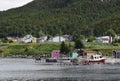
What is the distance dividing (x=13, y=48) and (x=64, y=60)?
6681 cm

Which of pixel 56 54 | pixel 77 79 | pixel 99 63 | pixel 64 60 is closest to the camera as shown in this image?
pixel 77 79

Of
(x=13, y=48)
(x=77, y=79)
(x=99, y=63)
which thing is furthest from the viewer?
(x=13, y=48)

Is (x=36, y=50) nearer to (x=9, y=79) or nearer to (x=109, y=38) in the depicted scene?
(x=109, y=38)

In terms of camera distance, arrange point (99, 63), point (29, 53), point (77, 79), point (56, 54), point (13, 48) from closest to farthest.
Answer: point (77, 79) → point (99, 63) → point (56, 54) → point (29, 53) → point (13, 48)

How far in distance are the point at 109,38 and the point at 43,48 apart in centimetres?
2561

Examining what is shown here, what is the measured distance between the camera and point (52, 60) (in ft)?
464

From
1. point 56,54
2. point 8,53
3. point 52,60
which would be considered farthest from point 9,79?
point 8,53

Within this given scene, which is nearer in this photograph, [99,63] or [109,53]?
[99,63]

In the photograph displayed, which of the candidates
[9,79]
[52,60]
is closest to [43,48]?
[52,60]

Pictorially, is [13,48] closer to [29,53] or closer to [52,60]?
[29,53]

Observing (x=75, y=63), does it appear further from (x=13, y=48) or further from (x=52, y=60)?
(x=13, y=48)

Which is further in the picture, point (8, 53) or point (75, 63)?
point (8, 53)

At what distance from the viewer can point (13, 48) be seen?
199 metres

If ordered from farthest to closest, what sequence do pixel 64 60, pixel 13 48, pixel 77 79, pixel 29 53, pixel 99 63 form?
pixel 13 48
pixel 29 53
pixel 64 60
pixel 99 63
pixel 77 79
